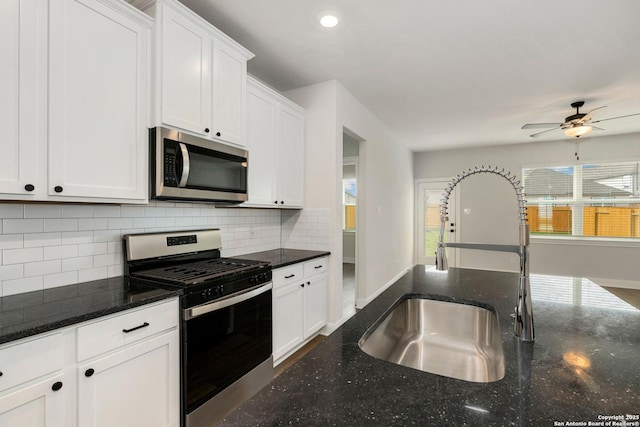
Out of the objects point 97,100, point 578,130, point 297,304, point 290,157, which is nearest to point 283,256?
point 297,304

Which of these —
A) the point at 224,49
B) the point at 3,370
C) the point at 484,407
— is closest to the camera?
the point at 484,407

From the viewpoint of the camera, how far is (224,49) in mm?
2178

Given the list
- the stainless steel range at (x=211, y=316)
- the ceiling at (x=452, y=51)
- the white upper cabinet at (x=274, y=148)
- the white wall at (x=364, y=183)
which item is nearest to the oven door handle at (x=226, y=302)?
the stainless steel range at (x=211, y=316)

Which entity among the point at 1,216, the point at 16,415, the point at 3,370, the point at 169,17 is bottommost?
the point at 16,415

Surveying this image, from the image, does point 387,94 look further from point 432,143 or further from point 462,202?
point 462,202

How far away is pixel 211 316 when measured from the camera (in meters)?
1.76

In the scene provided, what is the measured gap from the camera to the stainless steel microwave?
179 centimetres

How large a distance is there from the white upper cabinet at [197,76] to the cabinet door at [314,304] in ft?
4.67

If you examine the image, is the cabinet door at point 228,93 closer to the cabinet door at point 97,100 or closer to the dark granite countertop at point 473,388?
the cabinet door at point 97,100

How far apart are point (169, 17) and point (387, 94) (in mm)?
2453

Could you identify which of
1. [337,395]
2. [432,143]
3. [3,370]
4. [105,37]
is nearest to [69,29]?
[105,37]

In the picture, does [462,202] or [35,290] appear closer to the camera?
[35,290]

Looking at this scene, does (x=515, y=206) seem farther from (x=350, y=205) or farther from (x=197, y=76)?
(x=197, y=76)

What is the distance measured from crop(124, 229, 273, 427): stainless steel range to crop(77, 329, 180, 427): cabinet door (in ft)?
0.23
